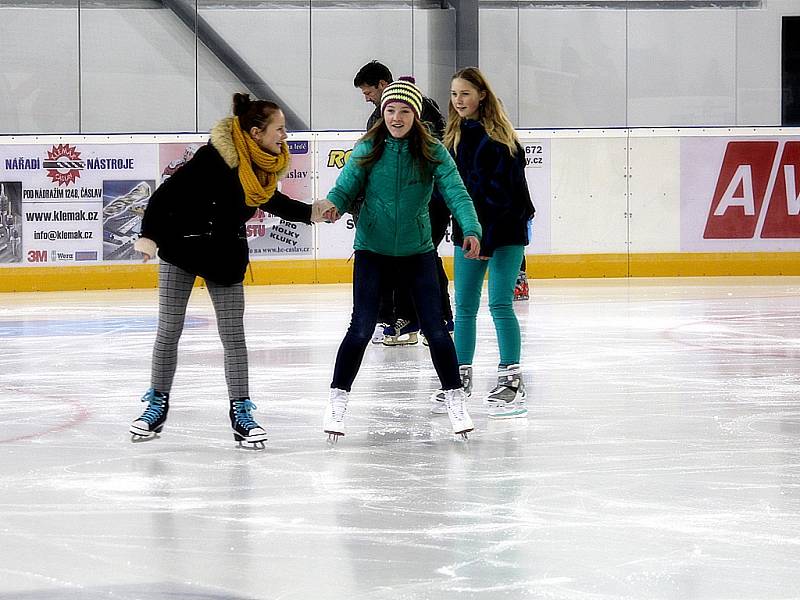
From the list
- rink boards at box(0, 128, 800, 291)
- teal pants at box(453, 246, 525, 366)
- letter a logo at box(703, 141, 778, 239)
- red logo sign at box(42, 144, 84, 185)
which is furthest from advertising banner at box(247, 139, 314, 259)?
teal pants at box(453, 246, 525, 366)

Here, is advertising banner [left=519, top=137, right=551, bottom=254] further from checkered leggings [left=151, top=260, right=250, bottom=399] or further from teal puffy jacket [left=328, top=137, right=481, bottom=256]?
checkered leggings [left=151, top=260, right=250, bottom=399]

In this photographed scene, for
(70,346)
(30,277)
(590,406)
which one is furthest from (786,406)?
(30,277)

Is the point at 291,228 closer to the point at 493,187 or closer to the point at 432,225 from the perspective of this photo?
the point at 432,225

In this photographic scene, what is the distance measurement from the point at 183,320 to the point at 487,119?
145cm

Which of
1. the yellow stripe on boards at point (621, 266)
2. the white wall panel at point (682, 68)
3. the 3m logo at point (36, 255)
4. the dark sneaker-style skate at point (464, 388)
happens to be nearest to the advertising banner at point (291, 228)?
the yellow stripe on boards at point (621, 266)

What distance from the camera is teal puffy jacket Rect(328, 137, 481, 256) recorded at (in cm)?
434

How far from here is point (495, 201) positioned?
16.4 feet

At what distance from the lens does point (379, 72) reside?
6684 mm

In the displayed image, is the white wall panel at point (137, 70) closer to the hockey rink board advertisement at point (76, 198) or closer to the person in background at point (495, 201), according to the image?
the hockey rink board advertisement at point (76, 198)

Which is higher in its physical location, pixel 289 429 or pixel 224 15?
pixel 224 15

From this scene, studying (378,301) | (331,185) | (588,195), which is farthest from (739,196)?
(378,301)

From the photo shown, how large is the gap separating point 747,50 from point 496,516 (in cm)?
1208

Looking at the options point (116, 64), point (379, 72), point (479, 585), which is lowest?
point (479, 585)

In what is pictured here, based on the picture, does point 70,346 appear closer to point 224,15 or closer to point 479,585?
point 479,585
